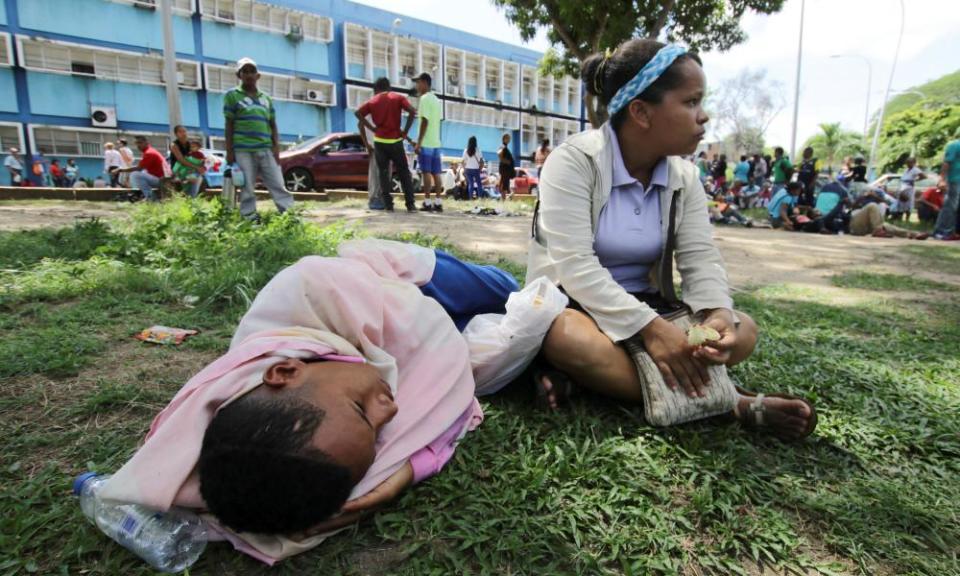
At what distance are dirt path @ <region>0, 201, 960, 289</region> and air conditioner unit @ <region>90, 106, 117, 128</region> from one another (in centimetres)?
1344

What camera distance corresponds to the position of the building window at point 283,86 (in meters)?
21.6

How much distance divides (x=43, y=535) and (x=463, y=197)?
40.7 feet

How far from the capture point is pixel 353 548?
1.23m

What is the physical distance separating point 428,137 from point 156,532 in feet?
24.3

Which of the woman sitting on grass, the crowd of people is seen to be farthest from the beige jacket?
the crowd of people

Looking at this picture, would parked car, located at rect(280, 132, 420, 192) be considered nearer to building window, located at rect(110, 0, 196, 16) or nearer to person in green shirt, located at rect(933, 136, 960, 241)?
person in green shirt, located at rect(933, 136, 960, 241)

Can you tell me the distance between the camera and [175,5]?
20500 mm

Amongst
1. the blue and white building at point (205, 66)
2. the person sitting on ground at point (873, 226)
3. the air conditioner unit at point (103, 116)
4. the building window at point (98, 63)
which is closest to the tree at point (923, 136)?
the person sitting on ground at point (873, 226)

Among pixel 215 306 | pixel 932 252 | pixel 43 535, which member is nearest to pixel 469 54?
pixel 932 252

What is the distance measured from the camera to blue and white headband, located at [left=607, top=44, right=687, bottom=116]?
189 cm

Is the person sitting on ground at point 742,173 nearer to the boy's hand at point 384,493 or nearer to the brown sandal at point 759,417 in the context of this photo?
the brown sandal at point 759,417

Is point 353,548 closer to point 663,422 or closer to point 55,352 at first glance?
point 663,422

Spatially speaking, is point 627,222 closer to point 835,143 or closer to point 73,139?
point 73,139

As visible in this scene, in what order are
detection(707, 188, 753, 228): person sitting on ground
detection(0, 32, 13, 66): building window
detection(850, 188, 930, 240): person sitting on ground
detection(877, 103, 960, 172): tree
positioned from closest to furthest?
detection(850, 188, 930, 240): person sitting on ground
detection(707, 188, 753, 228): person sitting on ground
detection(0, 32, 13, 66): building window
detection(877, 103, 960, 172): tree
